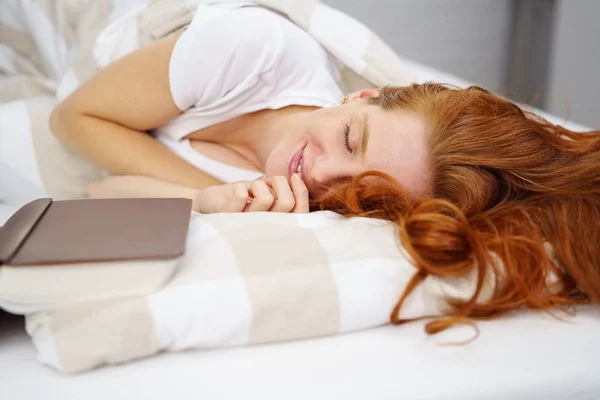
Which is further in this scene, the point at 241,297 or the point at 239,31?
the point at 239,31

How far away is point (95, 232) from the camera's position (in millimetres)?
661

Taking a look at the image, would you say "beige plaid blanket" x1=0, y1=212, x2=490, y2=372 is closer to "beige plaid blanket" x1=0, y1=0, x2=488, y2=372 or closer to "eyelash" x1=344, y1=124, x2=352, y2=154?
"beige plaid blanket" x1=0, y1=0, x2=488, y2=372

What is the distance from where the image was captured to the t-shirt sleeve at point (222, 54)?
1.14m

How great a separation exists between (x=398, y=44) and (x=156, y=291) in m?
1.94

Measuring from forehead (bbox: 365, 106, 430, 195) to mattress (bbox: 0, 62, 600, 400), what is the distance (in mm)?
300

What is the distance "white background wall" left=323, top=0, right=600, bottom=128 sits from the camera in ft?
7.09

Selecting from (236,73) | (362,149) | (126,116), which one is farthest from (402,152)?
(126,116)

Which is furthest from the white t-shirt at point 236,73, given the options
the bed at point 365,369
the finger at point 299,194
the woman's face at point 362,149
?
the bed at point 365,369

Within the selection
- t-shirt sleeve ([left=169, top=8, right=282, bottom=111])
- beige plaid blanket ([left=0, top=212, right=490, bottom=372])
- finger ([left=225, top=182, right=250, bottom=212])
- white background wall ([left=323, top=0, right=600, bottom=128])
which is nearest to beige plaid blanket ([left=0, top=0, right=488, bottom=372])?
beige plaid blanket ([left=0, top=212, right=490, bottom=372])

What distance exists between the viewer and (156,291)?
0.63 metres

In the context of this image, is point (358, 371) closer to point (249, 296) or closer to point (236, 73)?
point (249, 296)

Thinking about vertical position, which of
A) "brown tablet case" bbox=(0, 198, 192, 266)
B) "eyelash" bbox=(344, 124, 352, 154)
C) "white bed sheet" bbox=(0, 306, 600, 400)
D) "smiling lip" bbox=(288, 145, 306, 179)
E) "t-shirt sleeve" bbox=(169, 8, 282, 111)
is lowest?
"white bed sheet" bbox=(0, 306, 600, 400)

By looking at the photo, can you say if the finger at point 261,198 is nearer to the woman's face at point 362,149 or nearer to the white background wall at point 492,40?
the woman's face at point 362,149

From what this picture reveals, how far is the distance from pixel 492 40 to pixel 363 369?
2.06 meters
